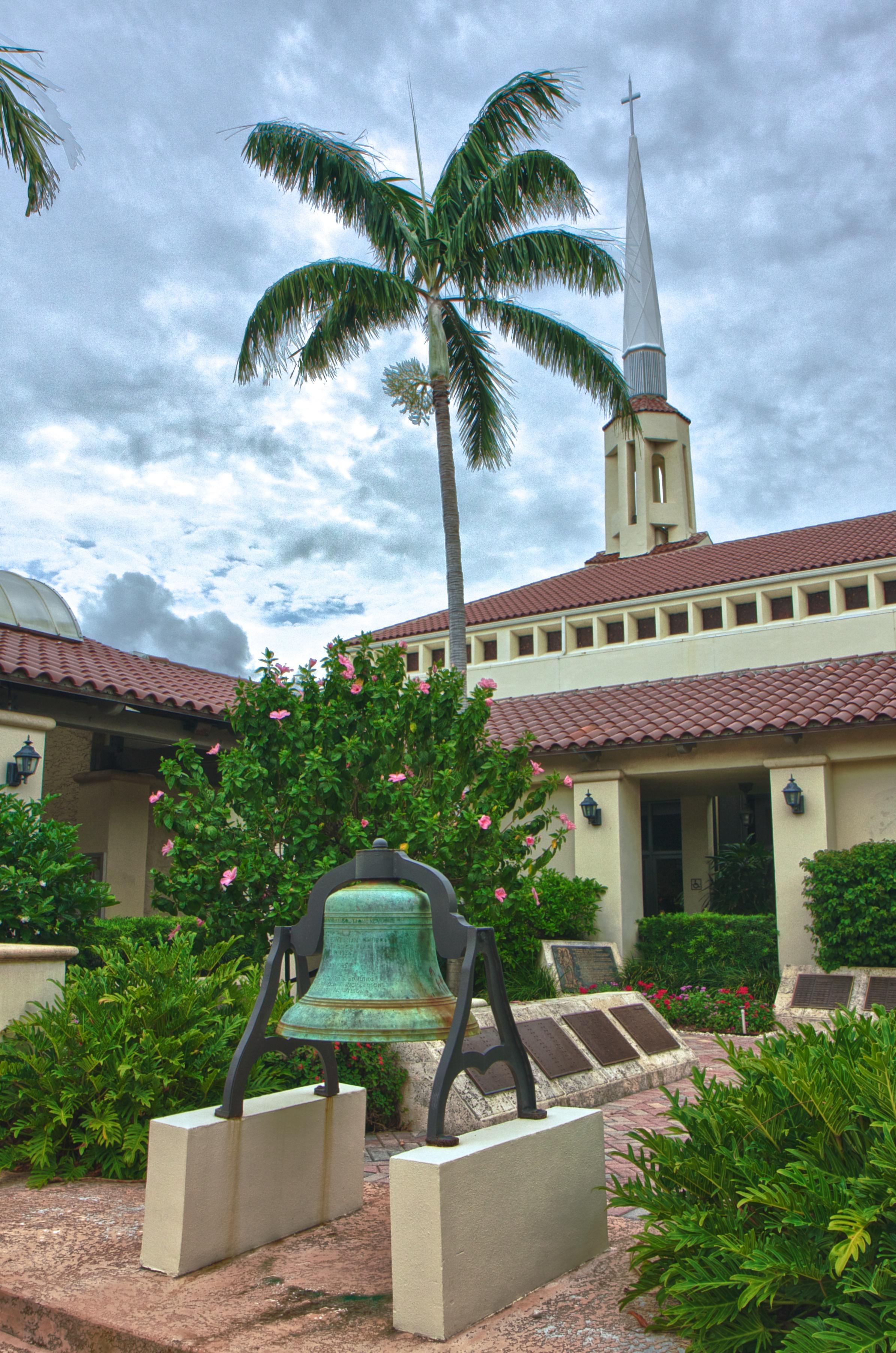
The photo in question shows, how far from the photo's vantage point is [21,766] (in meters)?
13.1

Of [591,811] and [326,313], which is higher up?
[326,313]

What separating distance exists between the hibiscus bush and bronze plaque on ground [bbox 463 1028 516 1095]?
1.61 meters

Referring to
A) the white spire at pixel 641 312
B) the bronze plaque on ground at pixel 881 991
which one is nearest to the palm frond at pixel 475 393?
the bronze plaque on ground at pixel 881 991

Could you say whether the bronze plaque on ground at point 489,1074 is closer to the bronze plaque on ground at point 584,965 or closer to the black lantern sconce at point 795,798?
the bronze plaque on ground at point 584,965

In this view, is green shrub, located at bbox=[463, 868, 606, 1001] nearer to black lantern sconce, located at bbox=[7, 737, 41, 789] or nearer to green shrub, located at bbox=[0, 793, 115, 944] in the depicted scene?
green shrub, located at bbox=[0, 793, 115, 944]

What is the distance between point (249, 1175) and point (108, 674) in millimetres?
12053

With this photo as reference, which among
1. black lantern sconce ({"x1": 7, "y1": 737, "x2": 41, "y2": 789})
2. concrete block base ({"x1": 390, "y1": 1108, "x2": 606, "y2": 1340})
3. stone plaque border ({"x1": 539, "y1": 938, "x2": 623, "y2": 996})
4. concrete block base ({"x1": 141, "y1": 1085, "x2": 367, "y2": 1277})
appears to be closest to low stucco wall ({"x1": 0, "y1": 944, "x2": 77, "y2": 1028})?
concrete block base ({"x1": 141, "y1": 1085, "x2": 367, "y2": 1277})

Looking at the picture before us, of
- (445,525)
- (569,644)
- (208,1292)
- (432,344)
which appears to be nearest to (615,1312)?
(208,1292)

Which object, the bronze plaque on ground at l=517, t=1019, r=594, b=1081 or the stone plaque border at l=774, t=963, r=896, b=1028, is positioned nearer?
the bronze plaque on ground at l=517, t=1019, r=594, b=1081

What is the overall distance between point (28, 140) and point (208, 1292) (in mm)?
9901

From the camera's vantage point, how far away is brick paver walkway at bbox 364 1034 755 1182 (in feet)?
21.0

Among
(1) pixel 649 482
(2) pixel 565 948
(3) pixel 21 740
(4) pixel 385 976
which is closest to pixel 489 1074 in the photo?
(4) pixel 385 976

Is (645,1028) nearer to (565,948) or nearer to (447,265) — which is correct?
(565,948)

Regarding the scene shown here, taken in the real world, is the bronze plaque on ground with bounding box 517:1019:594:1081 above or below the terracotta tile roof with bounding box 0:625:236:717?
below
